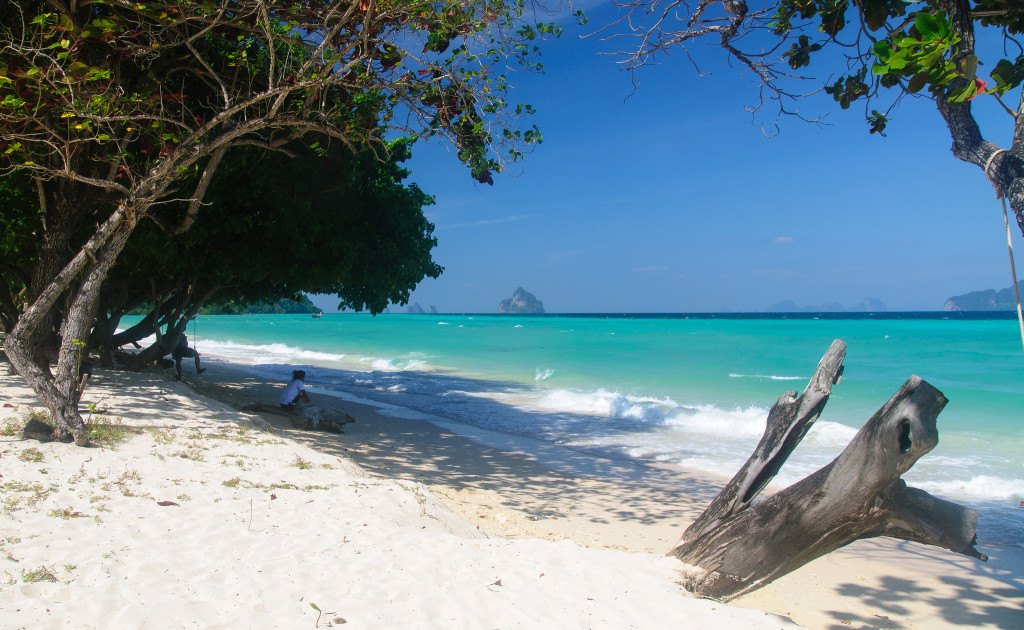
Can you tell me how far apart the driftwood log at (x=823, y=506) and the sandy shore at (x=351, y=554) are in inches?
Result: 10.6

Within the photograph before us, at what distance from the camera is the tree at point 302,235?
9.78 m

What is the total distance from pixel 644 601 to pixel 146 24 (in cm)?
764

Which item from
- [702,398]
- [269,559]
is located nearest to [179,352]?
[269,559]

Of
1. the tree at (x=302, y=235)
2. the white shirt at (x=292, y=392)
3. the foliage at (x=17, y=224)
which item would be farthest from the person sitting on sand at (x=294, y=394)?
the foliage at (x=17, y=224)

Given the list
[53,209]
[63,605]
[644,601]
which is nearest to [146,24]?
[53,209]

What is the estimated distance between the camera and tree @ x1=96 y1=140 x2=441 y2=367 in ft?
32.1

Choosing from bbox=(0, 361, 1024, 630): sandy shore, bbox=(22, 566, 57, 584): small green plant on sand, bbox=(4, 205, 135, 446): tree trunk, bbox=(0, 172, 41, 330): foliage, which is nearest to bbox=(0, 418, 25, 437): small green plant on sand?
bbox=(4, 205, 135, 446): tree trunk

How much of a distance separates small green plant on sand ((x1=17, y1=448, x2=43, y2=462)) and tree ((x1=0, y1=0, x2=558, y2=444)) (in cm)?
45

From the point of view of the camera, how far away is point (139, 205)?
625 centimetres

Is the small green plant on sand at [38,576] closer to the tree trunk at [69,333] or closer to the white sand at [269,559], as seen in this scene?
the white sand at [269,559]

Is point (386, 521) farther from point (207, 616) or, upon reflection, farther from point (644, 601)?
point (644, 601)

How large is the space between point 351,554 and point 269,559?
512mm

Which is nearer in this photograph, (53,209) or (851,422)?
(53,209)

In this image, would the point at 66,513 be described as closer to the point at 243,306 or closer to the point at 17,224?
the point at 17,224
